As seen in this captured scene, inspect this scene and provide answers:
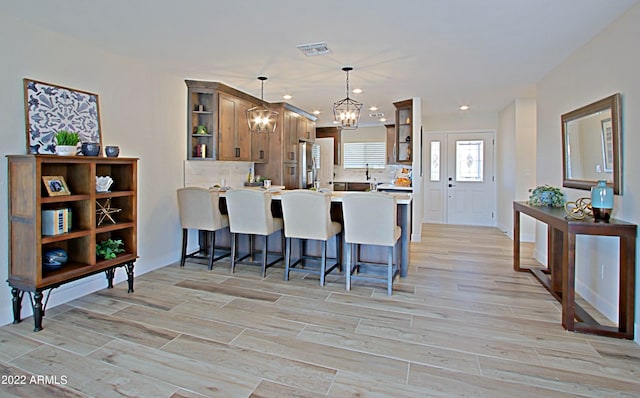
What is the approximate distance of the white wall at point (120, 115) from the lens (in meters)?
2.88

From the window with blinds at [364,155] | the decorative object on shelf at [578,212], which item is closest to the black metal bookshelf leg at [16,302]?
the decorative object on shelf at [578,212]

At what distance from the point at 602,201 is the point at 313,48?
283 cm

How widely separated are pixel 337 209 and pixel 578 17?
2.87 m

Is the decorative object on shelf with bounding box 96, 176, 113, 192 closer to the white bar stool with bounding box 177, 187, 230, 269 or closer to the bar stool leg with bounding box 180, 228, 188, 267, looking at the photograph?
the white bar stool with bounding box 177, 187, 230, 269

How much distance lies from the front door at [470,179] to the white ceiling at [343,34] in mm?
3056

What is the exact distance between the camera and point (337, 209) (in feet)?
14.4

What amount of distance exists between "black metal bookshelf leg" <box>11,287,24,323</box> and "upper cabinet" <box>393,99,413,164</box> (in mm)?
5437

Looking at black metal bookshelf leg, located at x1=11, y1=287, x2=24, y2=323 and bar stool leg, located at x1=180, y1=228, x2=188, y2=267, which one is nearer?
black metal bookshelf leg, located at x1=11, y1=287, x2=24, y2=323

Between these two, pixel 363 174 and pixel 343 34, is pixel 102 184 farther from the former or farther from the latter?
pixel 363 174

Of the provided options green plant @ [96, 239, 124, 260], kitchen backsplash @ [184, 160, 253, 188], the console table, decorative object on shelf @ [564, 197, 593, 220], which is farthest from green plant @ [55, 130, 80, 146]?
decorative object on shelf @ [564, 197, 593, 220]

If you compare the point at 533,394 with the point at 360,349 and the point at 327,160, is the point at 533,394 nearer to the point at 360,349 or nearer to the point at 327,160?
the point at 360,349

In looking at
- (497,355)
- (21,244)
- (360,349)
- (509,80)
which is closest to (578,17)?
(509,80)

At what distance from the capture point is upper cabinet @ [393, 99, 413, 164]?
6309mm

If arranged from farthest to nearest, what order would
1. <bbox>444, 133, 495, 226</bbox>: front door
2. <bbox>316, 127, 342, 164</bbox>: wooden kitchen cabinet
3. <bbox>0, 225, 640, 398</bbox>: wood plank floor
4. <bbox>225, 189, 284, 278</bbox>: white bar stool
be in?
<bbox>316, 127, 342, 164</bbox>: wooden kitchen cabinet < <bbox>444, 133, 495, 226</bbox>: front door < <bbox>225, 189, 284, 278</bbox>: white bar stool < <bbox>0, 225, 640, 398</bbox>: wood plank floor
